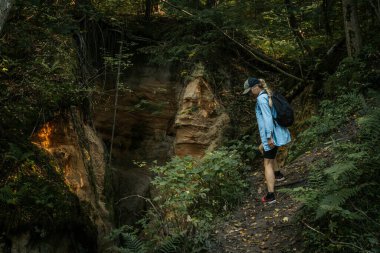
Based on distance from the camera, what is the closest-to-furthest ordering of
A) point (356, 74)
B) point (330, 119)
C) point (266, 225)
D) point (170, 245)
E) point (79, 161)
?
point (170, 245) < point (266, 225) < point (79, 161) < point (330, 119) < point (356, 74)

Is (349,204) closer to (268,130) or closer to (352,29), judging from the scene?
(268,130)

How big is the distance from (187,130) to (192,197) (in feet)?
19.0

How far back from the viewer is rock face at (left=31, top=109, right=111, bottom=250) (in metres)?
7.12

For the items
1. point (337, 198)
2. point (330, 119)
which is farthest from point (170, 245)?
point (330, 119)

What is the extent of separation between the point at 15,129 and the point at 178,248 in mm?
3499

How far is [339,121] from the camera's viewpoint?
7.80m

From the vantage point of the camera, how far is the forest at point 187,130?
5090 millimetres

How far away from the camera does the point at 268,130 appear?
6.18m

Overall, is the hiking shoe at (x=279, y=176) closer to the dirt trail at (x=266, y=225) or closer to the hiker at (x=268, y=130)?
the dirt trail at (x=266, y=225)

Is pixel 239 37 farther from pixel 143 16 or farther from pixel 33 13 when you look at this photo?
pixel 33 13

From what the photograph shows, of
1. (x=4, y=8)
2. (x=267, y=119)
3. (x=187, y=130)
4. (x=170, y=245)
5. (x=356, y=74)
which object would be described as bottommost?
(x=170, y=245)

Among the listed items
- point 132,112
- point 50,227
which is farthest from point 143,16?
point 50,227

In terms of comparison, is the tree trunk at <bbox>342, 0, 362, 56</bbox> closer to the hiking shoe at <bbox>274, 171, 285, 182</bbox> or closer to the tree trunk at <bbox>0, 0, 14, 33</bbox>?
the hiking shoe at <bbox>274, 171, 285, 182</bbox>

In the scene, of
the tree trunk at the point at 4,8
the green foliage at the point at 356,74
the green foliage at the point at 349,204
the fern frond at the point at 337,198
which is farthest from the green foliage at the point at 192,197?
the tree trunk at the point at 4,8
